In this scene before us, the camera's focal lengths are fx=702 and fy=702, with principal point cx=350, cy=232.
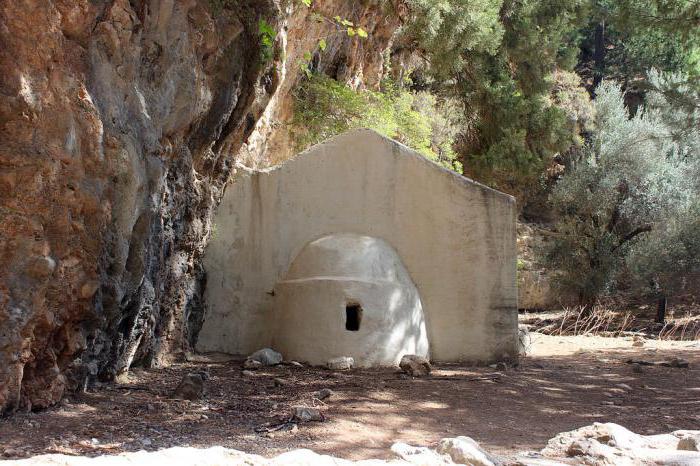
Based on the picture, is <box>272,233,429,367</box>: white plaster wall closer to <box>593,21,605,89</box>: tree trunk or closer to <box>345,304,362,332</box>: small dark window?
<box>345,304,362,332</box>: small dark window

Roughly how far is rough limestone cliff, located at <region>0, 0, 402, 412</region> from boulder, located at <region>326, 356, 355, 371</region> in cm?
216

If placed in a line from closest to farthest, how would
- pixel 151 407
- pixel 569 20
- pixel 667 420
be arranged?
pixel 151 407
pixel 667 420
pixel 569 20

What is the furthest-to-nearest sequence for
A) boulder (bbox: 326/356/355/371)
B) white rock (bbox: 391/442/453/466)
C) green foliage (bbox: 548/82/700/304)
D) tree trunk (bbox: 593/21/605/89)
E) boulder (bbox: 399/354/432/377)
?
1. tree trunk (bbox: 593/21/605/89)
2. green foliage (bbox: 548/82/700/304)
3. boulder (bbox: 326/356/355/371)
4. boulder (bbox: 399/354/432/377)
5. white rock (bbox: 391/442/453/466)

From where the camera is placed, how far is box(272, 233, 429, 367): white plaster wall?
378 inches

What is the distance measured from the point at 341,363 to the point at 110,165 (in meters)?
4.25

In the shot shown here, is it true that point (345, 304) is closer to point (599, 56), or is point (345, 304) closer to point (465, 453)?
point (465, 453)

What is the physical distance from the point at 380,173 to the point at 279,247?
193 cm

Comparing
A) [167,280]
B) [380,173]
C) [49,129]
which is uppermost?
[380,173]

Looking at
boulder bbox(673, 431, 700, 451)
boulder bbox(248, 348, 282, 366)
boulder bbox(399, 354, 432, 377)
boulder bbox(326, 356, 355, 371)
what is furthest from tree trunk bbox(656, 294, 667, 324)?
boulder bbox(673, 431, 700, 451)

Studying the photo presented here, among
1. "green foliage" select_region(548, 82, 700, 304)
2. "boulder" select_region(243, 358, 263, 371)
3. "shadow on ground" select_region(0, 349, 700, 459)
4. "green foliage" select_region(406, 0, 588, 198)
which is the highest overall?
"green foliage" select_region(406, 0, 588, 198)

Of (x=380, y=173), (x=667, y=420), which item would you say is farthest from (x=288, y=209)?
(x=667, y=420)

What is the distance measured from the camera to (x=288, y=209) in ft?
35.7

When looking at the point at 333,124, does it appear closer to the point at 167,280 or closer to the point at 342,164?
the point at 342,164

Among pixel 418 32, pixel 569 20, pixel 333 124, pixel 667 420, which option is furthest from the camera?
pixel 569 20
